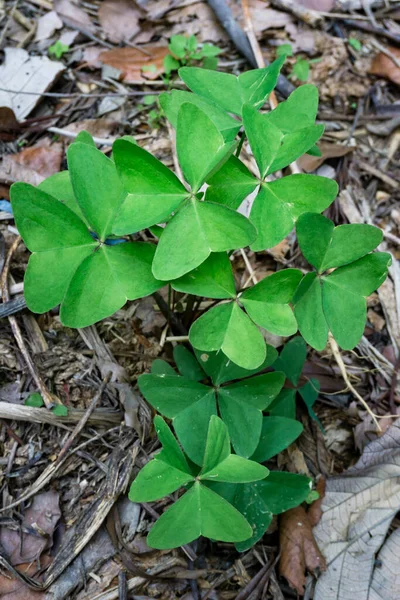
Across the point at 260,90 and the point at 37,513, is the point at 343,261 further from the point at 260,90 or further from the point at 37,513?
the point at 37,513

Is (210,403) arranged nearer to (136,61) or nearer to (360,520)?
(360,520)

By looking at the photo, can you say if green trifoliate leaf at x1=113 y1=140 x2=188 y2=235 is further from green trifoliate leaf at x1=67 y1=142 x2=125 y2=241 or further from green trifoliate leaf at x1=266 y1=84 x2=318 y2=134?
green trifoliate leaf at x1=266 y1=84 x2=318 y2=134

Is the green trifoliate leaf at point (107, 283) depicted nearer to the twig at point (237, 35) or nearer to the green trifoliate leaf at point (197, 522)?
the green trifoliate leaf at point (197, 522)

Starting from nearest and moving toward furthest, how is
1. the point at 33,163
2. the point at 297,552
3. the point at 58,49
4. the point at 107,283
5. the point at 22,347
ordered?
the point at 107,283 < the point at 297,552 < the point at 22,347 < the point at 33,163 < the point at 58,49

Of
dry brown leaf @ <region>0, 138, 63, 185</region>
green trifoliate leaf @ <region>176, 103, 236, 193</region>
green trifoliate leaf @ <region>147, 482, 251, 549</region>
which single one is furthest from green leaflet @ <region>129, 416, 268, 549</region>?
dry brown leaf @ <region>0, 138, 63, 185</region>

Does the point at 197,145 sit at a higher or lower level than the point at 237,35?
higher

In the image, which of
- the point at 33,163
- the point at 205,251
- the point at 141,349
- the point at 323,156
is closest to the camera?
the point at 205,251

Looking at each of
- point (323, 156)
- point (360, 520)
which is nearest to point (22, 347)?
point (360, 520)

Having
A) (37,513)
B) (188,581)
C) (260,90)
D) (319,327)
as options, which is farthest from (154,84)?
(188,581)
